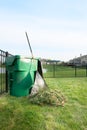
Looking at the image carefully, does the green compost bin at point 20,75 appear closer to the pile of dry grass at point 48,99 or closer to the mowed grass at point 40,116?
the mowed grass at point 40,116

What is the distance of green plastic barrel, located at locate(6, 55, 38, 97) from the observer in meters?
6.44

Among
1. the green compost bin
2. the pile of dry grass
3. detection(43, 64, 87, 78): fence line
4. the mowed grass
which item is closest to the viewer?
the mowed grass

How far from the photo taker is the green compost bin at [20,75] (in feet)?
21.1

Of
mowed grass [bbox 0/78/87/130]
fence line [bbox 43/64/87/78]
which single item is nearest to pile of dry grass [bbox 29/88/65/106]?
mowed grass [bbox 0/78/87/130]

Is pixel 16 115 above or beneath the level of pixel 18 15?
beneath

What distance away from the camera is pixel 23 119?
455 centimetres

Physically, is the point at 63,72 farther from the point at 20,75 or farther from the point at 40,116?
the point at 40,116

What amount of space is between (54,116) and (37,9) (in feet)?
20.8

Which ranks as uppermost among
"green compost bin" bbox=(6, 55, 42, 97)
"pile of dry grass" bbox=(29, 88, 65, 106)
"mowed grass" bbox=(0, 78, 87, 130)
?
"green compost bin" bbox=(6, 55, 42, 97)

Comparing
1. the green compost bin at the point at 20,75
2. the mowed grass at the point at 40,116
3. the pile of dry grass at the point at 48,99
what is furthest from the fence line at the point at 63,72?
the mowed grass at the point at 40,116

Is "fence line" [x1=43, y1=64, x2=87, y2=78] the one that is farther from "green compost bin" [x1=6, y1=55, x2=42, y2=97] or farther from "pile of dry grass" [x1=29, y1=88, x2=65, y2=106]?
"pile of dry grass" [x1=29, y1=88, x2=65, y2=106]

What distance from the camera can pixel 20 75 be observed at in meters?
6.46

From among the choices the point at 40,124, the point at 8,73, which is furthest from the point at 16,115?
the point at 8,73

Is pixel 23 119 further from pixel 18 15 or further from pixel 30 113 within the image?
pixel 18 15
